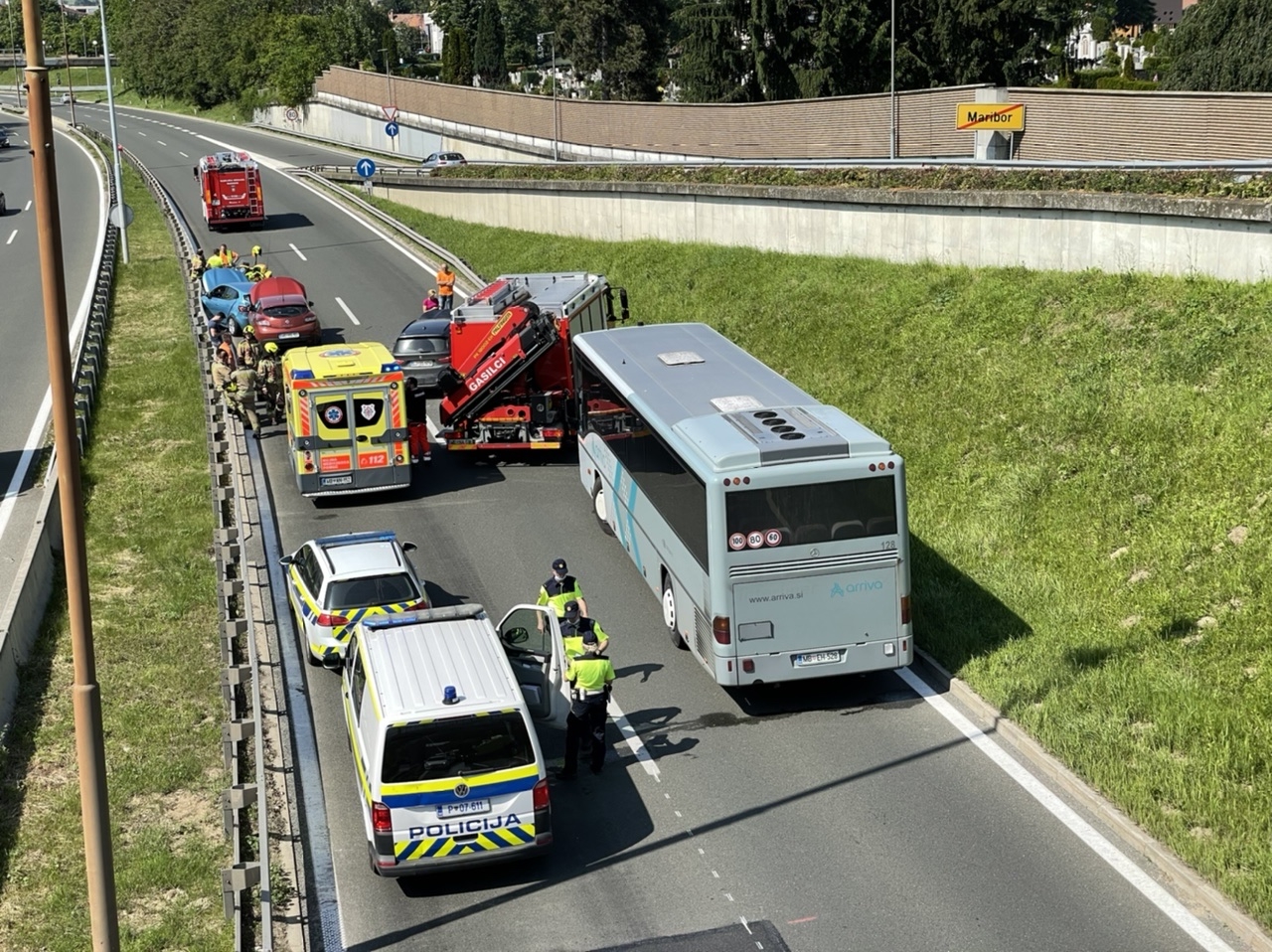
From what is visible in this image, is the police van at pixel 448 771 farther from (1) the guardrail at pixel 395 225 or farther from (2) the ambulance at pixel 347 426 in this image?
(1) the guardrail at pixel 395 225

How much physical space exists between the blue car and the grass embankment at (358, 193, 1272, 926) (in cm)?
1490

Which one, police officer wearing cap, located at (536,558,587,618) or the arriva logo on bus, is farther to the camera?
police officer wearing cap, located at (536,558,587,618)

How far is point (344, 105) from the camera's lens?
10269cm

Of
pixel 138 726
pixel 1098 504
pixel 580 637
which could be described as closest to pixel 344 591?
pixel 138 726

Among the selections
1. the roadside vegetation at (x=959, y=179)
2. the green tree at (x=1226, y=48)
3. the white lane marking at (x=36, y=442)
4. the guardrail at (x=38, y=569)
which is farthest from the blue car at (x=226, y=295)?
the green tree at (x=1226, y=48)

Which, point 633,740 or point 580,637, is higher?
point 580,637

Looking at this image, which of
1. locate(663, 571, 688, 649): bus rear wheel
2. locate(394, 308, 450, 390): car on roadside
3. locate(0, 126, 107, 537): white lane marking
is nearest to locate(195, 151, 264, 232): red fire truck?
locate(0, 126, 107, 537): white lane marking

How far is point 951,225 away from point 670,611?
13634 millimetres

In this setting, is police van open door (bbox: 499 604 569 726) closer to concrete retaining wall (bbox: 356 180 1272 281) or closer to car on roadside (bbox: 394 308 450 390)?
concrete retaining wall (bbox: 356 180 1272 281)

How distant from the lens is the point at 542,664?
15555mm

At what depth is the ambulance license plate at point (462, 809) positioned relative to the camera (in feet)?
40.7

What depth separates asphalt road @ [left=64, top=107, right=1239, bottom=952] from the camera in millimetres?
12031

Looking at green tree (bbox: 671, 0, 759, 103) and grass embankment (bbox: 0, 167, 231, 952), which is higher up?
green tree (bbox: 671, 0, 759, 103)

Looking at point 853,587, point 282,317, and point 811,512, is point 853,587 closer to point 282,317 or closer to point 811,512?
point 811,512
